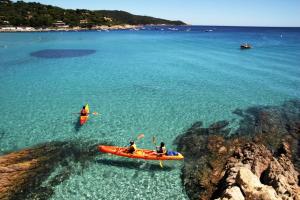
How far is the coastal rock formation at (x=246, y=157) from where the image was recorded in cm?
1334

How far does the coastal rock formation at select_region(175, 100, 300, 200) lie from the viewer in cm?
1334

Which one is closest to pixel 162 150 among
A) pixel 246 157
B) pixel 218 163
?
pixel 218 163

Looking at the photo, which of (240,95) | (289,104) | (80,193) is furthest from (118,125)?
(289,104)

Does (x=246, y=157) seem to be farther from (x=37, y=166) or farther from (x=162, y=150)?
(x=37, y=166)

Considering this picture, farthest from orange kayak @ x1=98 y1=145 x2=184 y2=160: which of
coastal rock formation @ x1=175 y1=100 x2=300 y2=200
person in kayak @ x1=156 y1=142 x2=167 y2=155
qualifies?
coastal rock formation @ x1=175 y1=100 x2=300 y2=200

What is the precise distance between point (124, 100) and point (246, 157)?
52.6ft

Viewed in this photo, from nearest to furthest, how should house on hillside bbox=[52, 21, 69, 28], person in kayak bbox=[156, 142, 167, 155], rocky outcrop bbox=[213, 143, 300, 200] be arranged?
rocky outcrop bbox=[213, 143, 300, 200] < person in kayak bbox=[156, 142, 167, 155] < house on hillside bbox=[52, 21, 69, 28]

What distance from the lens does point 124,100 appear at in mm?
29688

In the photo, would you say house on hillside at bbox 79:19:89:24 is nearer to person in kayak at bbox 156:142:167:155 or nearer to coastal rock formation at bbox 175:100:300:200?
coastal rock formation at bbox 175:100:300:200

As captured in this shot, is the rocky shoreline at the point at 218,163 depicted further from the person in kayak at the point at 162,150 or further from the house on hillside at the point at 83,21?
the house on hillside at the point at 83,21

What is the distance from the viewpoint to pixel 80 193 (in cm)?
1499

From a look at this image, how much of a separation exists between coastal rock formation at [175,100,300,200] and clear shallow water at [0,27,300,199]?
1.28 metres

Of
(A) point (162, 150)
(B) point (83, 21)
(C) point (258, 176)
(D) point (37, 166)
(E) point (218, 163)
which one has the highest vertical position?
(B) point (83, 21)

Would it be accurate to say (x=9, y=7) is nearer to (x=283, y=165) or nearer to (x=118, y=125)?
(x=118, y=125)
